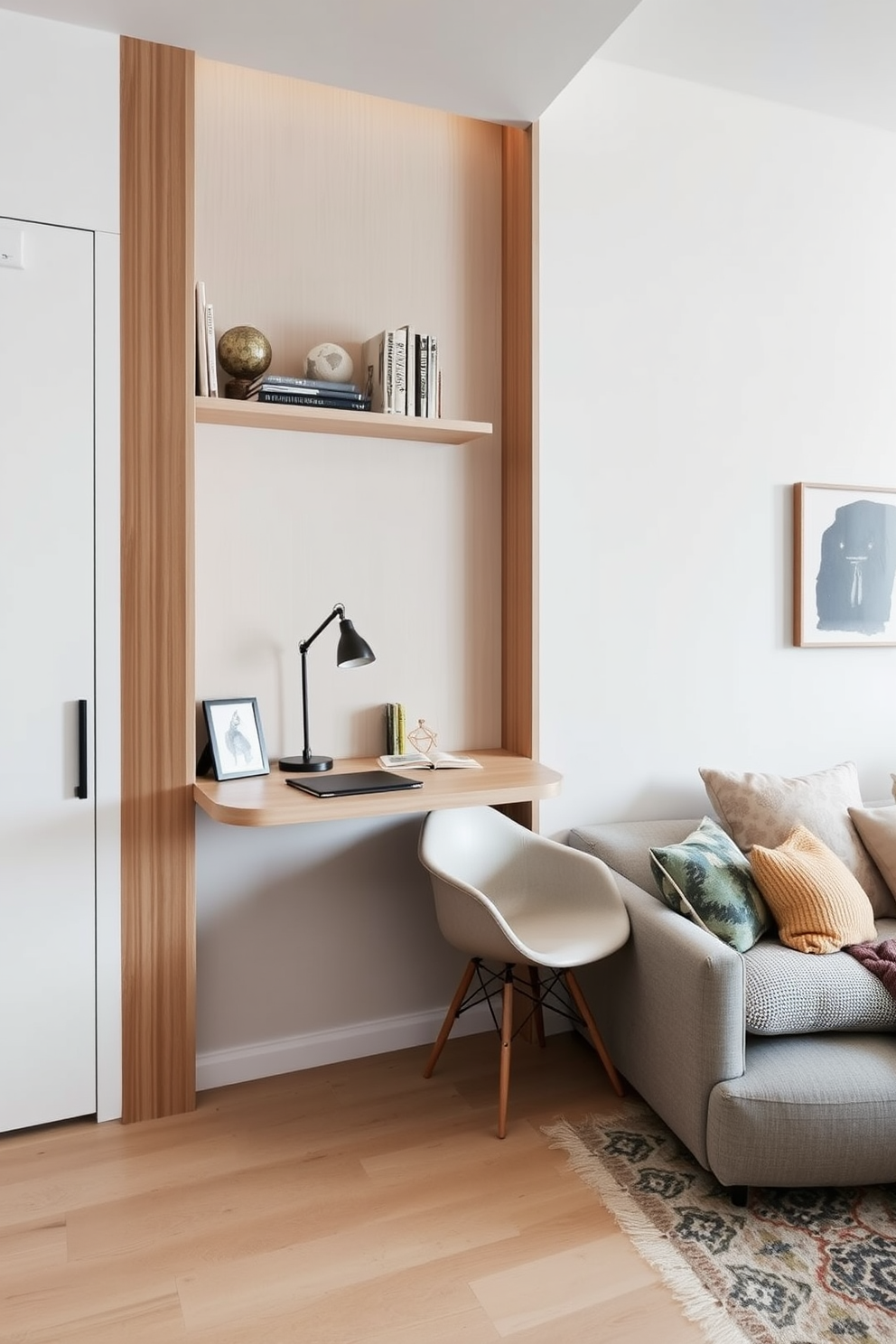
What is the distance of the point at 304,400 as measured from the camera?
2312 millimetres

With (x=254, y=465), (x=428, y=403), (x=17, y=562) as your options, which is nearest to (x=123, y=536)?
(x=17, y=562)

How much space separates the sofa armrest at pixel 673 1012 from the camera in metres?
1.93

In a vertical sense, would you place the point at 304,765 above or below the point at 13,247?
below

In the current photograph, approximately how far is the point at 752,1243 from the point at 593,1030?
2.01 ft

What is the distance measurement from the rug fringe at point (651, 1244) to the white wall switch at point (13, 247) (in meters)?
2.36

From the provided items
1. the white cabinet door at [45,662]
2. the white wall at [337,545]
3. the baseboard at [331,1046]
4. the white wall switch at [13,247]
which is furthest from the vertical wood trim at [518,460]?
the white wall switch at [13,247]

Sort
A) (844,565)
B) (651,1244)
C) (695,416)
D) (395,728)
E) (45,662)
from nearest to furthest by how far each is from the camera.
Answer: (651,1244) < (45,662) < (395,728) < (695,416) < (844,565)

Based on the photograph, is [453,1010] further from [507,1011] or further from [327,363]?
[327,363]

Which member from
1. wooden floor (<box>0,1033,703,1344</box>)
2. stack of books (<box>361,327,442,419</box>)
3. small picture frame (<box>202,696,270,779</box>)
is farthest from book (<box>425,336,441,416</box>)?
wooden floor (<box>0,1033,703,1344</box>)

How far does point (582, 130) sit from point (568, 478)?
101 centimetres

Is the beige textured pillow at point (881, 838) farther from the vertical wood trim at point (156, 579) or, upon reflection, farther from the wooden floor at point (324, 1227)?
the vertical wood trim at point (156, 579)

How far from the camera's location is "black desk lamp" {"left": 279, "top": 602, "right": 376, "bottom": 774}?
7.43ft

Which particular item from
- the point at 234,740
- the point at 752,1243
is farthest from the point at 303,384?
the point at 752,1243

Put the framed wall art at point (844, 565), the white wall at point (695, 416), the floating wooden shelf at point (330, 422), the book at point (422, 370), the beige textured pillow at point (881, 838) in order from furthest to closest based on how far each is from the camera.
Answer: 1. the framed wall art at point (844, 565)
2. the white wall at point (695, 416)
3. the beige textured pillow at point (881, 838)
4. the book at point (422, 370)
5. the floating wooden shelf at point (330, 422)
